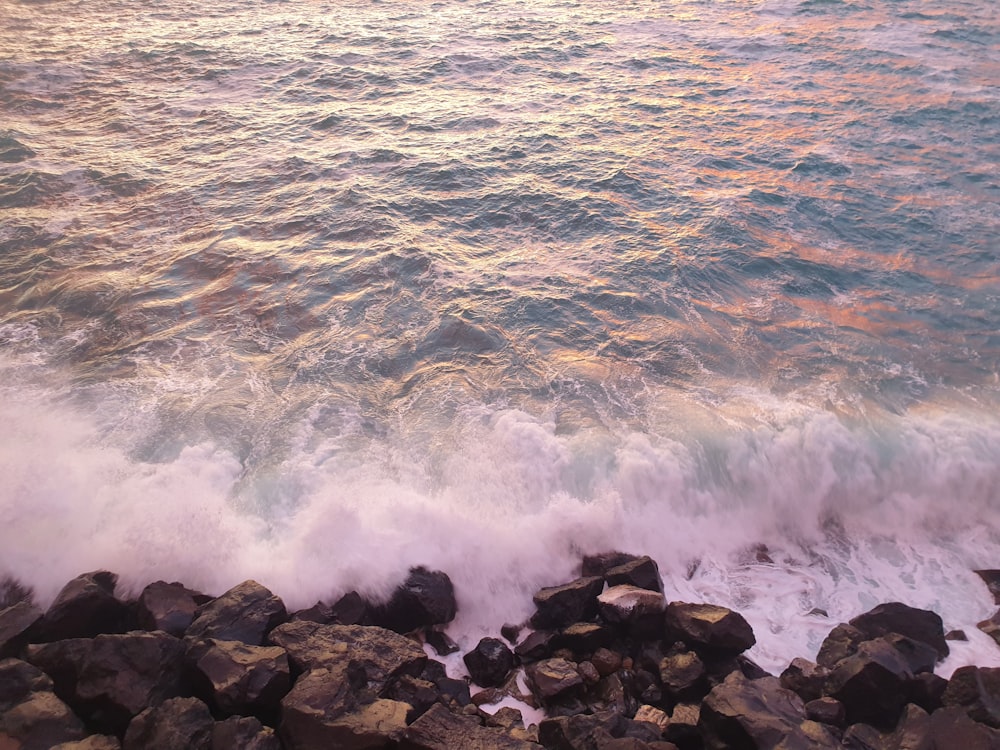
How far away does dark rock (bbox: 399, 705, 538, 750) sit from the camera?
16.8ft

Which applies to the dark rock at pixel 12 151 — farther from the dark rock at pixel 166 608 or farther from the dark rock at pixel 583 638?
the dark rock at pixel 583 638

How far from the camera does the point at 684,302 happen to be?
1148cm

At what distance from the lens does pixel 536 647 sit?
656cm

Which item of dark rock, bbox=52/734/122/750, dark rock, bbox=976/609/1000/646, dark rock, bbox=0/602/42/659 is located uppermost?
dark rock, bbox=0/602/42/659

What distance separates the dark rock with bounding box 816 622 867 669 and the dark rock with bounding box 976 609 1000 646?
1.36 metres

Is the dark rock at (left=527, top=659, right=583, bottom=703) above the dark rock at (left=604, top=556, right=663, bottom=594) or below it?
below

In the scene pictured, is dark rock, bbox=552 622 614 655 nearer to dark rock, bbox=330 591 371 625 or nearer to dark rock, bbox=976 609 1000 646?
dark rock, bbox=330 591 371 625

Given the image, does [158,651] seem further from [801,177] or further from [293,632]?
[801,177]

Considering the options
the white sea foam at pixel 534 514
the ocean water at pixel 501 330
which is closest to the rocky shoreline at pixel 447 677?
the white sea foam at pixel 534 514

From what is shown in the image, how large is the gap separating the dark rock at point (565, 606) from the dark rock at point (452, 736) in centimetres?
149

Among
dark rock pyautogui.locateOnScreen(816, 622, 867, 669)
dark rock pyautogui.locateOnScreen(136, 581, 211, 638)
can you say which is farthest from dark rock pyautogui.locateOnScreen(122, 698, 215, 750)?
dark rock pyautogui.locateOnScreen(816, 622, 867, 669)

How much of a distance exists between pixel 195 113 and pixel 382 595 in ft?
46.9

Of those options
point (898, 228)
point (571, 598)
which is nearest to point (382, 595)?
point (571, 598)

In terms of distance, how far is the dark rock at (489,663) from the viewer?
6398mm
